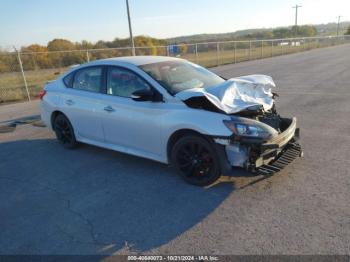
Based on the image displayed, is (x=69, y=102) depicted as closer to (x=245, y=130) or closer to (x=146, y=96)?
(x=146, y=96)

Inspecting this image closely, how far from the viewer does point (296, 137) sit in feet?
15.7

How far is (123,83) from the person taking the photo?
5.04m

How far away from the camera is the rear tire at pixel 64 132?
614 centimetres

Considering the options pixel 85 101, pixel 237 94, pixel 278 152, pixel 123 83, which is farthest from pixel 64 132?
pixel 278 152

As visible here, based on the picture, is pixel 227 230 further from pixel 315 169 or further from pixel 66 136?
pixel 66 136

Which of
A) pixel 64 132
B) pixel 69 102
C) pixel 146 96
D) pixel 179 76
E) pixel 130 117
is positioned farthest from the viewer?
pixel 64 132

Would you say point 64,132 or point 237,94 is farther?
point 64,132

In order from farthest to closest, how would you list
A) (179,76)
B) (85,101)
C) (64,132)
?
1. (64,132)
2. (85,101)
3. (179,76)

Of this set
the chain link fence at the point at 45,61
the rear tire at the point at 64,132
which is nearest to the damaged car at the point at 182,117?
the rear tire at the point at 64,132

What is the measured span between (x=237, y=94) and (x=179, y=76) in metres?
0.97

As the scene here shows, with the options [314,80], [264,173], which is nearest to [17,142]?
[264,173]

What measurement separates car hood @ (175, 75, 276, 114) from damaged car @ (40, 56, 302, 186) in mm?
12

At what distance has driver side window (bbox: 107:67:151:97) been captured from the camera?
479 centimetres

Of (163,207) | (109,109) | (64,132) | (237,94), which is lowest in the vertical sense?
(163,207)
